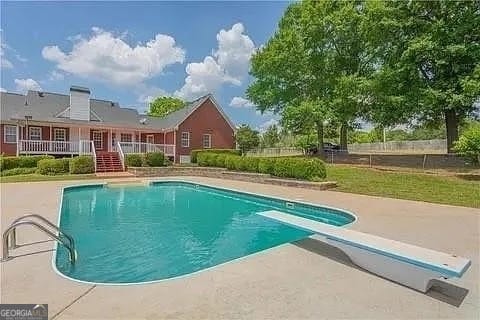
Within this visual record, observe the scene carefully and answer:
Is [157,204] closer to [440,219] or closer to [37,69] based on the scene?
[440,219]

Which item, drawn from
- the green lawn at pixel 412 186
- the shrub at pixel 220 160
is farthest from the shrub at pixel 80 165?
the green lawn at pixel 412 186

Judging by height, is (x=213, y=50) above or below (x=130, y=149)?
above

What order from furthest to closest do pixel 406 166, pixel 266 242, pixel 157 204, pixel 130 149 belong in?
pixel 130 149
pixel 406 166
pixel 157 204
pixel 266 242

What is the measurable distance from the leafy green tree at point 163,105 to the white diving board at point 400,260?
53.0 meters

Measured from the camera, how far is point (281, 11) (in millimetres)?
29875

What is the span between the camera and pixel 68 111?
25.6 metres

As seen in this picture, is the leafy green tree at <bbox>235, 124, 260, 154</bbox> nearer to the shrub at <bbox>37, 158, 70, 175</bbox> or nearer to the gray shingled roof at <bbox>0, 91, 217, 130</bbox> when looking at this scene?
the gray shingled roof at <bbox>0, 91, 217, 130</bbox>

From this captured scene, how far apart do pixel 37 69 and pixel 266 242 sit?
21.7m

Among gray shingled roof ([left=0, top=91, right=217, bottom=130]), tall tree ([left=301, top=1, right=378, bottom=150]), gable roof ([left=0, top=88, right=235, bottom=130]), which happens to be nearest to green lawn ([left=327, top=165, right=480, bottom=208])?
tall tree ([left=301, top=1, right=378, bottom=150])

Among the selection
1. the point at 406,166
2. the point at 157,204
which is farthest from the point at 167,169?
the point at 406,166

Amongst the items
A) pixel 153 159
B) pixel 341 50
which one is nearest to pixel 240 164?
pixel 153 159

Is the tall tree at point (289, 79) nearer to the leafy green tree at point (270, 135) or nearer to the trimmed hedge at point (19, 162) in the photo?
the trimmed hedge at point (19, 162)

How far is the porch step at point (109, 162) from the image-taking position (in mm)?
22477

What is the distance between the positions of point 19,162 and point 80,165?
12.8 feet
